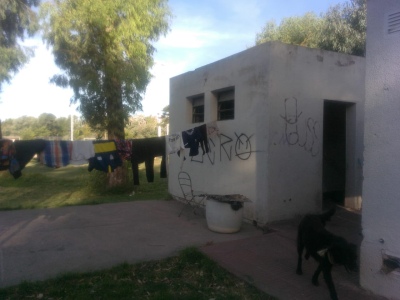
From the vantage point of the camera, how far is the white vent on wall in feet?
13.2

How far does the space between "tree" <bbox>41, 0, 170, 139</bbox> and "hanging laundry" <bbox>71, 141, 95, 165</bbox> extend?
475 cm

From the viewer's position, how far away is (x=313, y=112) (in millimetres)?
7953

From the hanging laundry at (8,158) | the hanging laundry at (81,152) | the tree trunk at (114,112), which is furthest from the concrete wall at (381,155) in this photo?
the tree trunk at (114,112)

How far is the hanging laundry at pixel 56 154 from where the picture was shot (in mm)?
8492

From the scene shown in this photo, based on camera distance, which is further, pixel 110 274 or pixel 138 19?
pixel 138 19

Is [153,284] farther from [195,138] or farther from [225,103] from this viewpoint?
[225,103]

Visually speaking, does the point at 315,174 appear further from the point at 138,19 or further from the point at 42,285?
the point at 138,19

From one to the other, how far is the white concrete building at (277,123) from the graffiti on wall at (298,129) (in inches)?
0.8

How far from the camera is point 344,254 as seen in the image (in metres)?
3.94

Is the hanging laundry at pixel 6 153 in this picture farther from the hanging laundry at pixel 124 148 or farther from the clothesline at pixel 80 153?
the hanging laundry at pixel 124 148

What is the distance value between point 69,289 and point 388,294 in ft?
12.7

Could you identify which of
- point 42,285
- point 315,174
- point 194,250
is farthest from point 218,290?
point 315,174

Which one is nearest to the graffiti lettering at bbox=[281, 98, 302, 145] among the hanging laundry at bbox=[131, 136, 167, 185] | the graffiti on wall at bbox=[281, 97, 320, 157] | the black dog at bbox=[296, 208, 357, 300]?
the graffiti on wall at bbox=[281, 97, 320, 157]

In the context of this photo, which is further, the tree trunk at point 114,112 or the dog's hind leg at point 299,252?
the tree trunk at point 114,112
